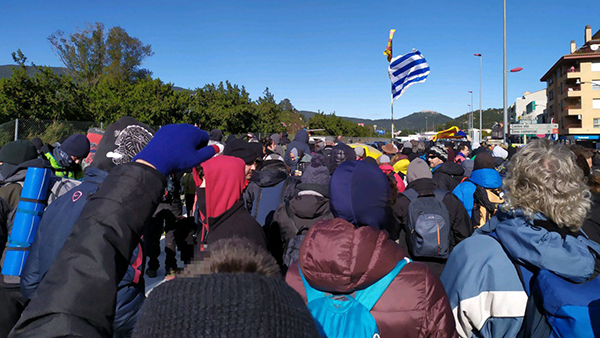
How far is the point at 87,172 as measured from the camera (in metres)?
2.20

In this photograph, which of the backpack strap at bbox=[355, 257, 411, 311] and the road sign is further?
the road sign

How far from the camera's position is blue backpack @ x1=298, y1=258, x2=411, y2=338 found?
1.52 m

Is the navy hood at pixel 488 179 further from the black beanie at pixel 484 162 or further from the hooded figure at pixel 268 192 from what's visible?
the hooded figure at pixel 268 192

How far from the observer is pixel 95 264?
1.07 meters

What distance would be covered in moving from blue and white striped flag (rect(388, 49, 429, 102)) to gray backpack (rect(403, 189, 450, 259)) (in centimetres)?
1514

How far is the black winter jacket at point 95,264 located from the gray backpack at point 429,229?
3249 mm

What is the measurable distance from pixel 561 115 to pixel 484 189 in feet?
213

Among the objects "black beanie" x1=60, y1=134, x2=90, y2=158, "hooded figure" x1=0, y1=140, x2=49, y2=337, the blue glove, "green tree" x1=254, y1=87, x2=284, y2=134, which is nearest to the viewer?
the blue glove

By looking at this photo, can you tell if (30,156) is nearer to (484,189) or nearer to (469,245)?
(469,245)

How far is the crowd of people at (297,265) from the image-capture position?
779mm

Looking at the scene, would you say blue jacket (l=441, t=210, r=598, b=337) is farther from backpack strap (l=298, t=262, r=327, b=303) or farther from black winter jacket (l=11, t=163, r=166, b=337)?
black winter jacket (l=11, t=163, r=166, b=337)

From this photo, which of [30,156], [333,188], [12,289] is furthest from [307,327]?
[30,156]

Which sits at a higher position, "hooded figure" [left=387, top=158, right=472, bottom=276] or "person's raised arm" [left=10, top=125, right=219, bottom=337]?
"person's raised arm" [left=10, top=125, right=219, bottom=337]

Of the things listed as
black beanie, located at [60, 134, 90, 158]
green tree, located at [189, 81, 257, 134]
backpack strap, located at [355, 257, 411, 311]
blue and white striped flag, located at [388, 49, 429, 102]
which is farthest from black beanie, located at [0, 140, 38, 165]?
green tree, located at [189, 81, 257, 134]
